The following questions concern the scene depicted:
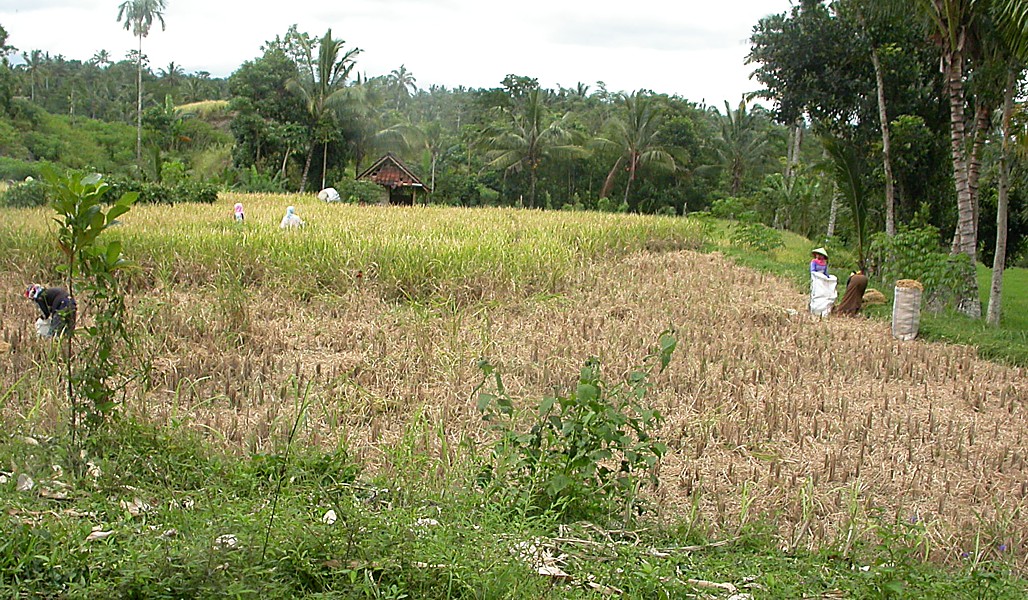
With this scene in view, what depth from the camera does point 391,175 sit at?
23047 millimetres

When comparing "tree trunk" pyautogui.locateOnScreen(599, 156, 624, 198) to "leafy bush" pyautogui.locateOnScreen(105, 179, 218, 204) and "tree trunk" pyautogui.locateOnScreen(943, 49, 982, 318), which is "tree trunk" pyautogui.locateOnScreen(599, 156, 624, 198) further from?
"tree trunk" pyautogui.locateOnScreen(943, 49, 982, 318)

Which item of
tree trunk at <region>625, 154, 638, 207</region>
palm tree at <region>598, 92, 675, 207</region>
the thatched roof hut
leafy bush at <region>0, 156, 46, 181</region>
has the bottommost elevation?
leafy bush at <region>0, 156, 46, 181</region>

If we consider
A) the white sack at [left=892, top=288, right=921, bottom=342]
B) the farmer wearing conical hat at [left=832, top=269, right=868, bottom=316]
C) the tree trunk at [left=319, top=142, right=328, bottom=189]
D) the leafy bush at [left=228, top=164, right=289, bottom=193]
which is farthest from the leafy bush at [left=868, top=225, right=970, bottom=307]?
the tree trunk at [left=319, top=142, right=328, bottom=189]

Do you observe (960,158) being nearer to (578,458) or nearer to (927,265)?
(927,265)

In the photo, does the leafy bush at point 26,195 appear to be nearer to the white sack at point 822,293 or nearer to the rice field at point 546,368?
the rice field at point 546,368

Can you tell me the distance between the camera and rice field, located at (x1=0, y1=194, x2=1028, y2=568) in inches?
147

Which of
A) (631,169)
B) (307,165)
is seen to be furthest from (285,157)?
(631,169)

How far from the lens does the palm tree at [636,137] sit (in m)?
26.7

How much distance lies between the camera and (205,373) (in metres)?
5.19

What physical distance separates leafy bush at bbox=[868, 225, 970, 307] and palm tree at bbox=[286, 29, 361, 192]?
1789cm

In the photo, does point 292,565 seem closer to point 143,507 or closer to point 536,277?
point 143,507

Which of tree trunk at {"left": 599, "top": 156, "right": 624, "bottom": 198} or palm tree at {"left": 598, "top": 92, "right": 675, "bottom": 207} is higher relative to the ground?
palm tree at {"left": 598, "top": 92, "right": 675, "bottom": 207}

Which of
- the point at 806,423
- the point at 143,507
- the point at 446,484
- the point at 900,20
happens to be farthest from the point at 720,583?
the point at 900,20

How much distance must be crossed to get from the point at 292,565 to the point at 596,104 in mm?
37148
